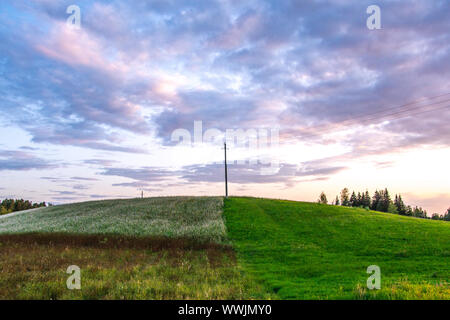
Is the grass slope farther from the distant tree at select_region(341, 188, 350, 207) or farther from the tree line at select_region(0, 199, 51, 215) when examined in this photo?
the tree line at select_region(0, 199, 51, 215)

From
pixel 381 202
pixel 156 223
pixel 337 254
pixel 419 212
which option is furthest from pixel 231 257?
pixel 419 212

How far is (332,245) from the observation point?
2531 cm

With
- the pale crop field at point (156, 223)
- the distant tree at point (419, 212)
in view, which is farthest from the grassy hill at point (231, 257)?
the distant tree at point (419, 212)

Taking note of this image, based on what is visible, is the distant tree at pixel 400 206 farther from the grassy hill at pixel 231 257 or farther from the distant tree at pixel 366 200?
the grassy hill at pixel 231 257

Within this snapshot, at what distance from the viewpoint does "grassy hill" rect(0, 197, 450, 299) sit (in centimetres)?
1137

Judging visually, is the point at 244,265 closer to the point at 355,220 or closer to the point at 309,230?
the point at 309,230

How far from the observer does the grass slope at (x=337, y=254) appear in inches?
456

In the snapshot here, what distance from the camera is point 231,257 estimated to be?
2106 cm

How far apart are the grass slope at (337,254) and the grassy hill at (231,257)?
0.07 meters

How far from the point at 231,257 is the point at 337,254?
325 inches

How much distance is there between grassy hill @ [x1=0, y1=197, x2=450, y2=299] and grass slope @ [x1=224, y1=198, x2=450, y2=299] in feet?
0.22

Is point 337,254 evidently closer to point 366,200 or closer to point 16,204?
point 366,200

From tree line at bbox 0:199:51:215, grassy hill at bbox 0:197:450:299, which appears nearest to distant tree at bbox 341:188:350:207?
grassy hill at bbox 0:197:450:299
